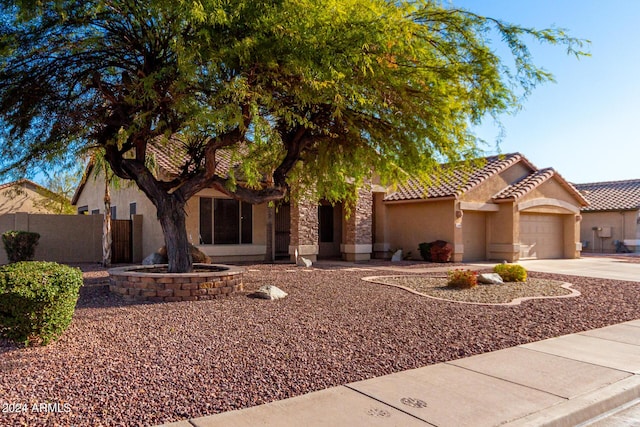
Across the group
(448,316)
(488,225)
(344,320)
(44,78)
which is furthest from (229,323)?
(488,225)

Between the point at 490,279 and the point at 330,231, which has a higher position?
the point at 330,231

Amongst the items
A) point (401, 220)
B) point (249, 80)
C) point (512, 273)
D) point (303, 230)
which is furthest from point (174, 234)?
point (401, 220)

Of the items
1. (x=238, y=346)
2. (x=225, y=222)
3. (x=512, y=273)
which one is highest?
(x=225, y=222)

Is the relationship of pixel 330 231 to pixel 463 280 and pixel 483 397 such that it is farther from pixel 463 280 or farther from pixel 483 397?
pixel 483 397

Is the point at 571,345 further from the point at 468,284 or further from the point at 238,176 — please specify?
the point at 238,176

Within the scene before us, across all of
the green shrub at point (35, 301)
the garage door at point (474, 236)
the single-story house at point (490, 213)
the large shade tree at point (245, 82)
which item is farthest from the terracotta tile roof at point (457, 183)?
the green shrub at point (35, 301)

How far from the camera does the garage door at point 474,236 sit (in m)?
22.4

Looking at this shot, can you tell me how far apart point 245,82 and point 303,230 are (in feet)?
37.6

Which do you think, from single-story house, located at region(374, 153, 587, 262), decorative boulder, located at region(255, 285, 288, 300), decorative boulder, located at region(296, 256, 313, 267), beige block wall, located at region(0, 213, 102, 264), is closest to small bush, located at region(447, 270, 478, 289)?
decorative boulder, located at region(255, 285, 288, 300)

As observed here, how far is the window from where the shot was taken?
60.4 ft

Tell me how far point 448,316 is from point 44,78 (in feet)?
30.2

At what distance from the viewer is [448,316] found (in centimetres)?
873

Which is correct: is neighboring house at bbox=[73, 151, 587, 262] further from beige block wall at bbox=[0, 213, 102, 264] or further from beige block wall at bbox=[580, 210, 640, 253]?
beige block wall at bbox=[580, 210, 640, 253]

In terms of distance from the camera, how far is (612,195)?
3388 centimetres
